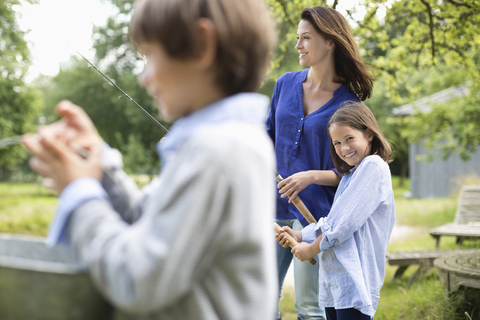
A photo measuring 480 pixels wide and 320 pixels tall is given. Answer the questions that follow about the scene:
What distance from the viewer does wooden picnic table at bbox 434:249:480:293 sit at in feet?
11.4

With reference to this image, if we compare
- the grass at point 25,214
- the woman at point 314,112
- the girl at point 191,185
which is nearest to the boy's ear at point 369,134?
the woman at point 314,112

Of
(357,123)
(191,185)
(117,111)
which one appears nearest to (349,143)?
(357,123)

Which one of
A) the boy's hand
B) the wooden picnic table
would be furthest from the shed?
the boy's hand

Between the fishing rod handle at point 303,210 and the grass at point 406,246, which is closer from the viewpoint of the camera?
the fishing rod handle at point 303,210

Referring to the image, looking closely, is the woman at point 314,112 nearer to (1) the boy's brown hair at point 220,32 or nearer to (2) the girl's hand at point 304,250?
(2) the girl's hand at point 304,250

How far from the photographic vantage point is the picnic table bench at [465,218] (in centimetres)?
649

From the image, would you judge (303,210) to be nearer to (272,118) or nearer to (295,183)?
(295,183)

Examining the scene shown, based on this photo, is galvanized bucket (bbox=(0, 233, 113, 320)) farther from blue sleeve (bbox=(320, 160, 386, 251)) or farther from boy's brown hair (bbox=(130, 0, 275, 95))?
blue sleeve (bbox=(320, 160, 386, 251))

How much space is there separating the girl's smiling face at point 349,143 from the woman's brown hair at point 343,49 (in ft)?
1.01

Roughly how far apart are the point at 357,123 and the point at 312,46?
1.68 feet

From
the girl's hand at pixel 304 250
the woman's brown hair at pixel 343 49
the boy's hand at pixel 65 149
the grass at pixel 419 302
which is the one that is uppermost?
the woman's brown hair at pixel 343 49

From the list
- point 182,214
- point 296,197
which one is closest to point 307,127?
point 296,197

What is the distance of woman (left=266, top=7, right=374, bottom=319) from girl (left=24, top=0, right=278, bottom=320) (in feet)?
4.80

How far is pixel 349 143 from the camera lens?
231cm
